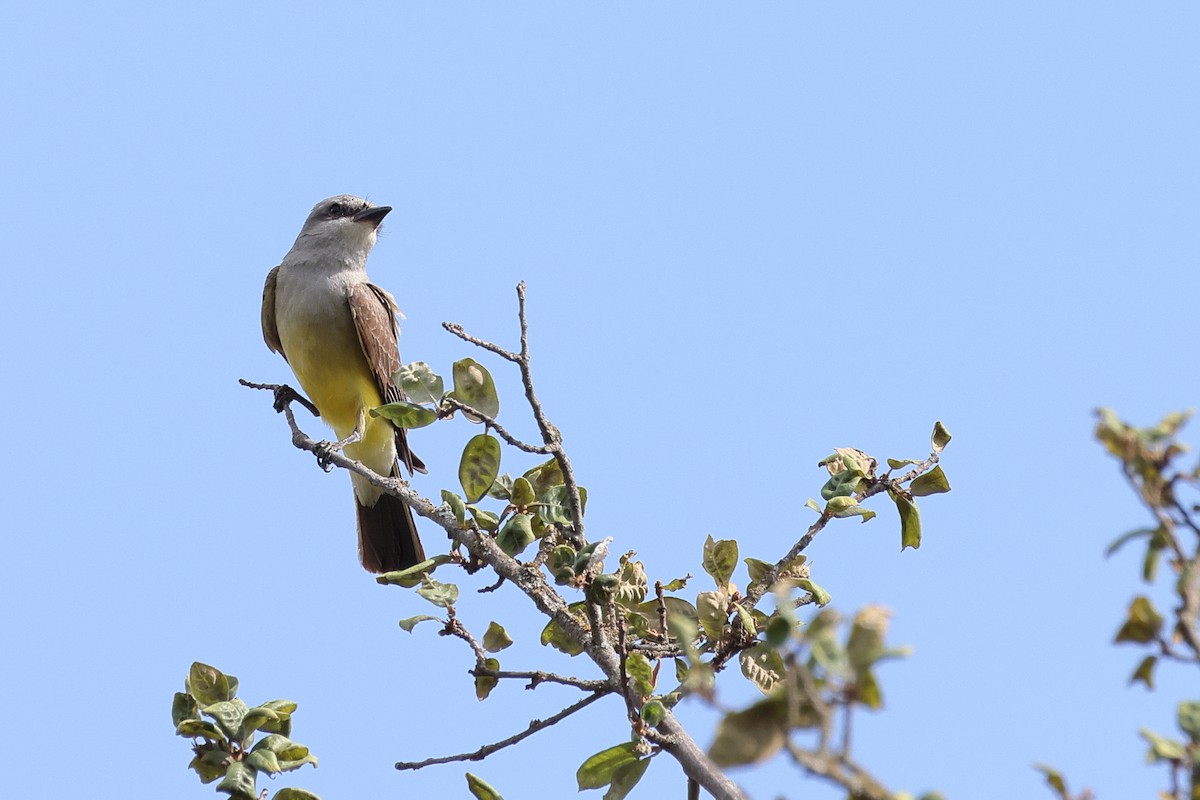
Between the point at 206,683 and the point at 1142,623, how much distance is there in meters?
2.56

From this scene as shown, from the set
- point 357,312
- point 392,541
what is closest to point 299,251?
point 357,312

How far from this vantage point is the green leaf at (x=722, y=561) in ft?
14.0

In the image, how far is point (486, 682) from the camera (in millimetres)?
4188

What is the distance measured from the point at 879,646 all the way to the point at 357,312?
7.26 m

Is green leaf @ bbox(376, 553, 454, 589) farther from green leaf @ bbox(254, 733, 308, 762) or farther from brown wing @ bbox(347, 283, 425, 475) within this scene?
brown wing @ bbox(347, 283, 425, 475)

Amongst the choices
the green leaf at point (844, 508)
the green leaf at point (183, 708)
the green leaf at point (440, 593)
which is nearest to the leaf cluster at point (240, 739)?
the green leaf at point (183, 708)

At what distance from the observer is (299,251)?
9.21 meters

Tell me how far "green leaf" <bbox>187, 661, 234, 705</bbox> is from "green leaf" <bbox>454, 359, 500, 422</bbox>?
1129mm

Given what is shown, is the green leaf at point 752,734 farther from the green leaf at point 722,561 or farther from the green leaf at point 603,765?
the green leaf at point 722,561

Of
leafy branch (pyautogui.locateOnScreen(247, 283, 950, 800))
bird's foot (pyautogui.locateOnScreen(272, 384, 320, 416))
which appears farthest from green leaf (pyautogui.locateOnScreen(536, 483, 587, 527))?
bird's foot (pyautogui.locateOnScreen(272, 384, 320, 416))

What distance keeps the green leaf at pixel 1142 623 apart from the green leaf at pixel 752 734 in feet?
2.37

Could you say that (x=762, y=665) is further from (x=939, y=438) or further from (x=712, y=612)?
(x=939, y=438)

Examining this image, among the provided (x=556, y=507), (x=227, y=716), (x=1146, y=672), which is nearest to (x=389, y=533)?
(x=556, y=507)

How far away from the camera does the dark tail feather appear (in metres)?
8.48
